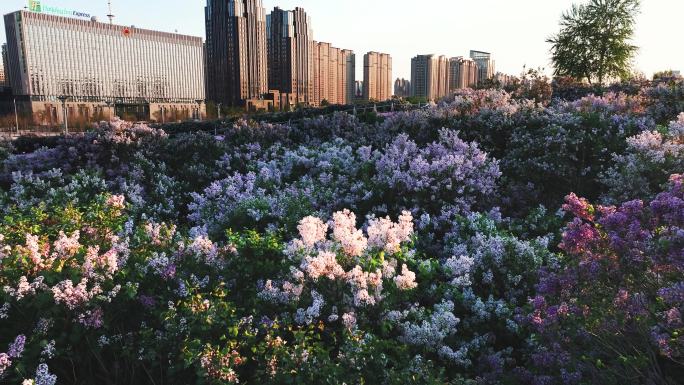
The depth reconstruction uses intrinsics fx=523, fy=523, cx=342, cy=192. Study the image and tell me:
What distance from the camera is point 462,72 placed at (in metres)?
149

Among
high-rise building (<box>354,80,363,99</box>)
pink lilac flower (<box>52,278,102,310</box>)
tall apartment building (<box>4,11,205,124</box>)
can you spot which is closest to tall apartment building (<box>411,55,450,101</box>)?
high-rise building (<box>354,80,363,99</box>)

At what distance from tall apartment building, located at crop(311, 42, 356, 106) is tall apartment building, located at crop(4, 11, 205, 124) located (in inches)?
1413

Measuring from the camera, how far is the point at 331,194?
752 cm

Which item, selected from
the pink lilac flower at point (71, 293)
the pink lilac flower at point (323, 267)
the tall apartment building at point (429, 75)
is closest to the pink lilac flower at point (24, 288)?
the pink lilac flower at point (71, 293)

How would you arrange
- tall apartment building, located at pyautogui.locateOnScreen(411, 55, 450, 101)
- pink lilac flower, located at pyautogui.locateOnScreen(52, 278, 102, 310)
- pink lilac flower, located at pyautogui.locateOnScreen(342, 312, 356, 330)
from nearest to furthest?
pink lilac flower, located at pyautogui.locateOnScreen(52, 278, 102, 310), pink lilac flower, located at pyautogui.locateOnScreen(342, 312, 356, 330), tall apartment building, located at pyautogui.locateOnScreen(411, 55, 450, 101)

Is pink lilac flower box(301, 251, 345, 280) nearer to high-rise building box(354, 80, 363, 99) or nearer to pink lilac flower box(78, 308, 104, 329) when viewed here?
pink lilac flower box(78, 308, 104, 329)

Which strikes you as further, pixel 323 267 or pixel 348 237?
pixel 348 237

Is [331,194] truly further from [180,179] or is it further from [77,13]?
[77,13]

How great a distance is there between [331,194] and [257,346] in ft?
13.4

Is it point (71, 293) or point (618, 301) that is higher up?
point (618, 301)

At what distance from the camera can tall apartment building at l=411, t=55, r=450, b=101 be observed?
152 meters

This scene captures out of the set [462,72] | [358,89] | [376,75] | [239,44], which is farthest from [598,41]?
[358,89]

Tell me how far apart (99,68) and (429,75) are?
91.7 m

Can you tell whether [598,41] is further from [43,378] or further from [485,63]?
[485,63]
